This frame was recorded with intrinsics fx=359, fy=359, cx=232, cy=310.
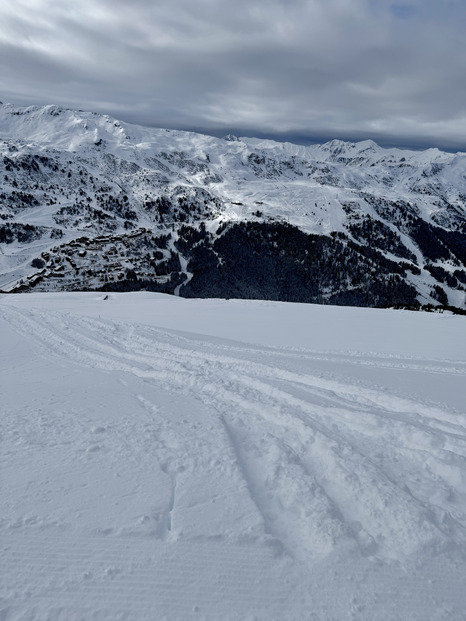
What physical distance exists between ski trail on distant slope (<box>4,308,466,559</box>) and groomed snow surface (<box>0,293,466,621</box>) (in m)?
0.03

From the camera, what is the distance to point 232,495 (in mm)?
5309

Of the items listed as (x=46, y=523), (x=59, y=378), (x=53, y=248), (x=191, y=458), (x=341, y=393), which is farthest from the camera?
(x=53, y=248)

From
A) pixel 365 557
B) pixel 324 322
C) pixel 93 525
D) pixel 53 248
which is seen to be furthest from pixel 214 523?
pixel 53 248

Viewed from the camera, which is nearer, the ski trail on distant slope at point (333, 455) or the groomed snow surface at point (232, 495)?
the groomed snow surface at point (232, 495)

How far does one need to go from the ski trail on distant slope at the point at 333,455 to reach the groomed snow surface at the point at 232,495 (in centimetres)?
3

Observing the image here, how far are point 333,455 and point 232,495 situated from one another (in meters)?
2.06

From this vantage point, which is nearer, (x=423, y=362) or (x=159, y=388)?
(x=159, y=388)

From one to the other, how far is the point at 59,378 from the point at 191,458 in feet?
21.4

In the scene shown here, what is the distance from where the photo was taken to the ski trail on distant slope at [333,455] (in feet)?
15.4

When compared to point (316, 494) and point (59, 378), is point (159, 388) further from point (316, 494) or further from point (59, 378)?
point (316, 494)

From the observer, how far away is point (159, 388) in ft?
33.5

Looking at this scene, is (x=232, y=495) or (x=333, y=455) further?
(x=333, y=455)

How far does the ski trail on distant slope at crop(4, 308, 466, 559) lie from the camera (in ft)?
15.4

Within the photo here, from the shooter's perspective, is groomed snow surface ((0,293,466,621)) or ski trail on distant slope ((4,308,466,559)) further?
ski trail on distant slope ((4,308,466,559))
